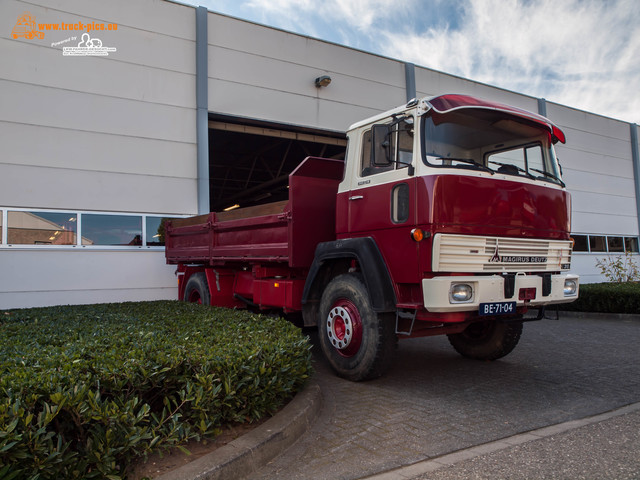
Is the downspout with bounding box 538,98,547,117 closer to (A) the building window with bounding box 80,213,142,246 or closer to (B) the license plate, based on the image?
(A) the building window with bounding box 80,213,142,246

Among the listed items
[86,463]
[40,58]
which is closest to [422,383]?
[86,463]

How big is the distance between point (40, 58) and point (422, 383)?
29.3ft

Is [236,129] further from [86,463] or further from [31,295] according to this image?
[86,463]

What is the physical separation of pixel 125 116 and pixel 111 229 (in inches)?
90.4

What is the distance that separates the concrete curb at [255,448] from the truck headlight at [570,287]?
2918 mm

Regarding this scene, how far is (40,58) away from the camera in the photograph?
8922 mm

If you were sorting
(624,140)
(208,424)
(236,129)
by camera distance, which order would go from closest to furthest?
(208,424)
(236,129)
(624,140)

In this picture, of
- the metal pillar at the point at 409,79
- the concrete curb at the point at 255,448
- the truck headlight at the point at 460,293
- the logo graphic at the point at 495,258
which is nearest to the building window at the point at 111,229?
the concrete curb at the point at 255,448

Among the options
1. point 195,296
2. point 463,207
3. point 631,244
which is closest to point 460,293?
point 463,207

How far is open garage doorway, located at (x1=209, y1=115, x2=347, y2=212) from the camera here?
11.4 metres

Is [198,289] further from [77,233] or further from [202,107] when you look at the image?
[202,107]

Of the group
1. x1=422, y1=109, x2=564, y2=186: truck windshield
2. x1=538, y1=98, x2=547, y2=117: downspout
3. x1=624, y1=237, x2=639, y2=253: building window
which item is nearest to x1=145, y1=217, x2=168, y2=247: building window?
x1=422, y1=109, x2=564, y2=186: truck windshield

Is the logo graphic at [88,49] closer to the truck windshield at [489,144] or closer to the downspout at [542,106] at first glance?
the truck windshield at [489,144]

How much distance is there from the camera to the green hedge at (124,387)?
2.40 m
